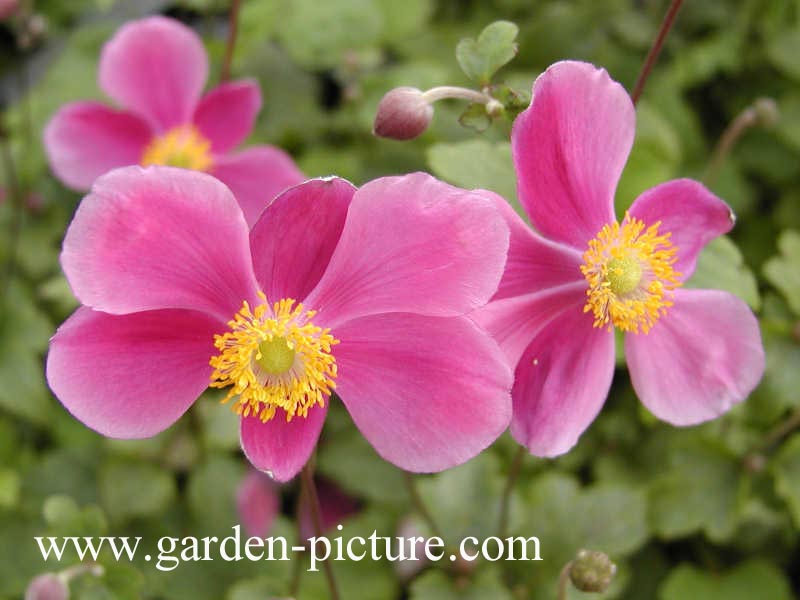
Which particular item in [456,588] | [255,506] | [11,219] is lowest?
[255,506]

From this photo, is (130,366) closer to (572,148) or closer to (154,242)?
(154,242)

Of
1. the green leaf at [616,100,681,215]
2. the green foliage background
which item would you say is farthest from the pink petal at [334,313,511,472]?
the green leaf at [616,100,681,215]

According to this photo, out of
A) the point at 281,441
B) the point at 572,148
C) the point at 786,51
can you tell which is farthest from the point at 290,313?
the point at 786,51

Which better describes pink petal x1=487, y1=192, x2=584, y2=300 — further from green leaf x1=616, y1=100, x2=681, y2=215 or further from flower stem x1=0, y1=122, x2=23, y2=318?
flower stem x1=0, y1=122, x2=23, y2=318

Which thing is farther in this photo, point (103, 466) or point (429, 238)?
point (103, 466)

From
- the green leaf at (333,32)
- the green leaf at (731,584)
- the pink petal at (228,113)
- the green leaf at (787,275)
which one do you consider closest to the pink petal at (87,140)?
the pink petal at (228,113)

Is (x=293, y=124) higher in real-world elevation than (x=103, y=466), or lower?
higher

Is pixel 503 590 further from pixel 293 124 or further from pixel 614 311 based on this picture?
pixel 293 124

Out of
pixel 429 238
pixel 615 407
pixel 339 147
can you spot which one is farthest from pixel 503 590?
pixel 339 147
